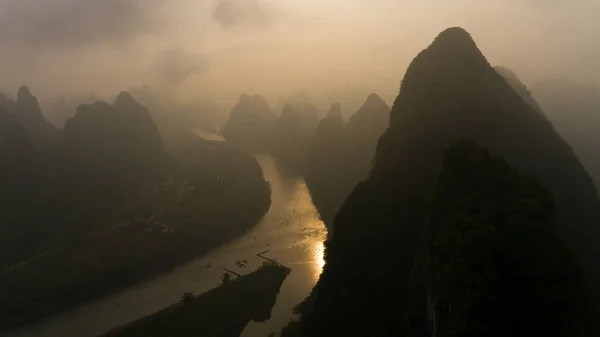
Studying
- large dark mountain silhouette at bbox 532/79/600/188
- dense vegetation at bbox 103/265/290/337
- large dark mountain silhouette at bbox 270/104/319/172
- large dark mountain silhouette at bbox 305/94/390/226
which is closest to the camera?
dense vegetation at bbox 103/265/290/337

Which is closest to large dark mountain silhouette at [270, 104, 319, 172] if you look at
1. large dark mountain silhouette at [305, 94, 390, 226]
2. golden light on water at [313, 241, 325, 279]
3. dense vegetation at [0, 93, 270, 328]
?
large dark mountain silhouette at [305, 94, 390, 226]

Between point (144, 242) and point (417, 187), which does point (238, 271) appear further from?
point (417, 187)

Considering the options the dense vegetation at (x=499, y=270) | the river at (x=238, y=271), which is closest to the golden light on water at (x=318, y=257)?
the river at (x=238, y=271)

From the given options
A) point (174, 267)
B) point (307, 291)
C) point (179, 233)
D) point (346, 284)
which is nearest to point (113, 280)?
point (174, 267)

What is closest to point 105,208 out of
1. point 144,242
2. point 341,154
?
point 144,242

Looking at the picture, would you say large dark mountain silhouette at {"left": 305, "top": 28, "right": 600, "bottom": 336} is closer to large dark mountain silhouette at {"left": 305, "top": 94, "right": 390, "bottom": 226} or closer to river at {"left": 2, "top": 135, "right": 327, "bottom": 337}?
river at {"left": 2, "top": 135, "right": 327, "bottom": 337}

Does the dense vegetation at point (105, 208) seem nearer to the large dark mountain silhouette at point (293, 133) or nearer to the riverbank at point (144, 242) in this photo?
the riverbank at point (144, 242)

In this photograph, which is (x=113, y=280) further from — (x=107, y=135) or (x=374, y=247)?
(x=107, y=135)
